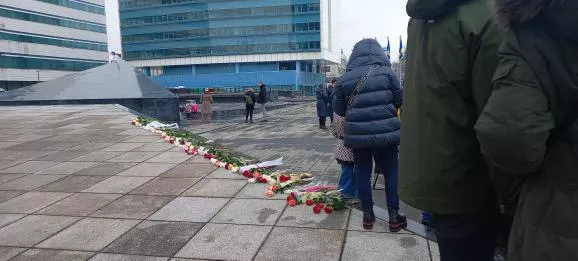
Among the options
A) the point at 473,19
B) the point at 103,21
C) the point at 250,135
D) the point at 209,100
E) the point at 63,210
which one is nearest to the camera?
the point at 473,19

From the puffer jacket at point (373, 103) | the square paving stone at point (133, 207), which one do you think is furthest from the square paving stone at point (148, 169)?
the puffer jacket at point (373, 103)

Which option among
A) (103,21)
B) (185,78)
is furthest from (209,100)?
(103,21)

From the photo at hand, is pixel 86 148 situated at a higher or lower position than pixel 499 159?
lower

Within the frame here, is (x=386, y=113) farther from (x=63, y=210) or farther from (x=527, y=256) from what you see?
(x=63, y=210)

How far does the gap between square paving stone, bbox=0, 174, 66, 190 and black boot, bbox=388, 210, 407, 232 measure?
475 centimetres

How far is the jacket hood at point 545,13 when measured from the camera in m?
1.23

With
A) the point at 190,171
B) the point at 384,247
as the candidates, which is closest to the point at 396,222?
the point at 384,247

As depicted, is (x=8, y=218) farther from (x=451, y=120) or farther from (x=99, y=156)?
(x=451, y=120)

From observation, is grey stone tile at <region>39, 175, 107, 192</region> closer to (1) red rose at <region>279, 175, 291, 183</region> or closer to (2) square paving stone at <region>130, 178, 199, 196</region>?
(2) square paving stone at <region>130, 178, 199, 196</region>

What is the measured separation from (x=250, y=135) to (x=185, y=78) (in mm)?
66316

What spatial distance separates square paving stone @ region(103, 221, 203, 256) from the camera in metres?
3.62

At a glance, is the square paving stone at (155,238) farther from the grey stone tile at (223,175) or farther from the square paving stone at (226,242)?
the grey stone tile at (223,175)

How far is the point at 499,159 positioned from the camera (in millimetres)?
1333

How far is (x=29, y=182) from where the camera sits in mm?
6039
